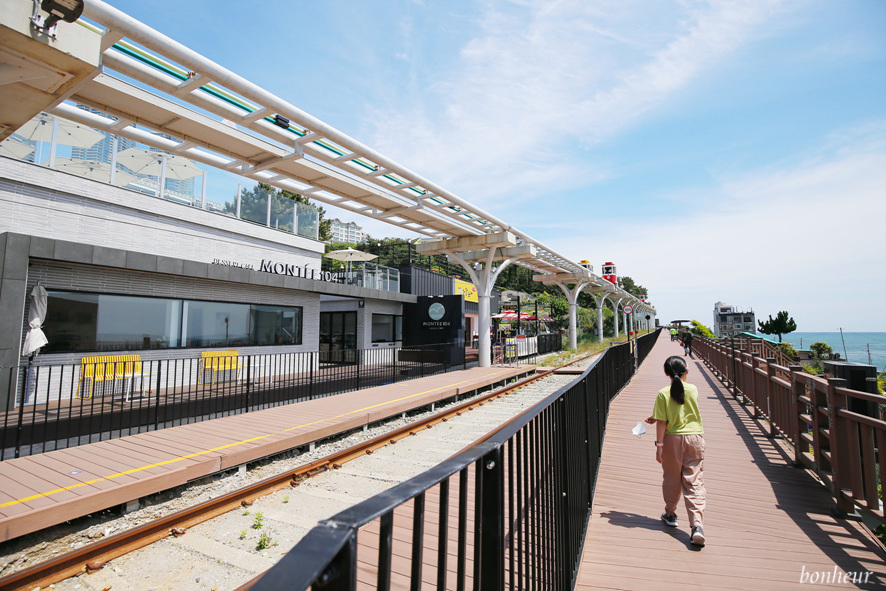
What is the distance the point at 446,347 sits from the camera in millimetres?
19000

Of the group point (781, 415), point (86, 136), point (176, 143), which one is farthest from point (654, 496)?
point (86, 136)

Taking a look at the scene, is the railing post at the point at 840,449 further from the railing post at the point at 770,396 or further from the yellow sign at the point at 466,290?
the yellow sign at the point at 466,290

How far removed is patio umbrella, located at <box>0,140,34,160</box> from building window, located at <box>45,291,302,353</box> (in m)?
3.31

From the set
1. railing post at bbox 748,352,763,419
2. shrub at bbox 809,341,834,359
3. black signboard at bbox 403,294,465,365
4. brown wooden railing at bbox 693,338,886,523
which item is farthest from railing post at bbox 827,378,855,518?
shrub at bbox 809,341,834,359

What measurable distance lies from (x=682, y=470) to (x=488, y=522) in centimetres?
307

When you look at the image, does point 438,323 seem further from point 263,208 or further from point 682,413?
point 682,413

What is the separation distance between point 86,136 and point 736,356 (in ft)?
57.3

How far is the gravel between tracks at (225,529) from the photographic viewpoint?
11.9ft

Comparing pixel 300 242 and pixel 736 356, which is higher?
pixel 300 242

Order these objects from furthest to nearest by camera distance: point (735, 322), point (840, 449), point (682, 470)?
point (735, 322)
point (840, 449)
point (682, 470)

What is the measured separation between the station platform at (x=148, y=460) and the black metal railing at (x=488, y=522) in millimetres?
2918

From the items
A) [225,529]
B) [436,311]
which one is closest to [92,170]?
[225,529]

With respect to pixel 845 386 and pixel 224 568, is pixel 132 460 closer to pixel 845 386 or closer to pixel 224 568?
pixel 224 568

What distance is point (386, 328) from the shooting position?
21953 mm
